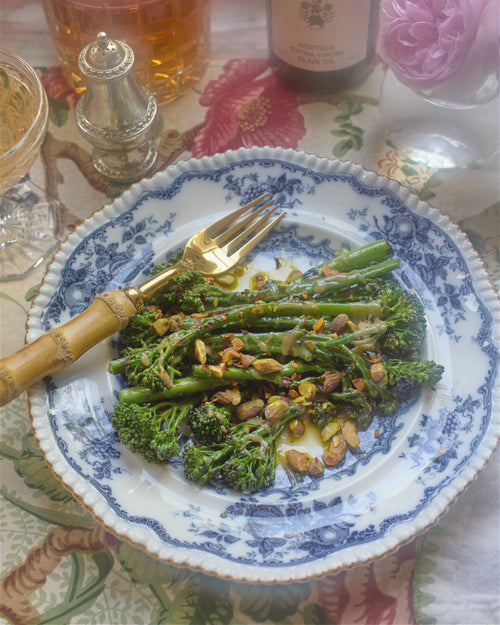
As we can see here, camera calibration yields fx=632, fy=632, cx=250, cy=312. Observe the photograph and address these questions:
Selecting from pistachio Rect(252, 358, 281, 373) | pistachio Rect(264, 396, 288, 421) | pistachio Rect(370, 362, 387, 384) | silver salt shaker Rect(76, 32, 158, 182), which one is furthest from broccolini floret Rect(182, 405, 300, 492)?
silver salt shaker Rect(76, 32, 158, 182)

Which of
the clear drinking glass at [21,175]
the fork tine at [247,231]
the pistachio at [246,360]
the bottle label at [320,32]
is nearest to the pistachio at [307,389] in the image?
the pistachio at [246,360]

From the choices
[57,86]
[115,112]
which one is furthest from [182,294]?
[57,86]

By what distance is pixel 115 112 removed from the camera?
1947 mm

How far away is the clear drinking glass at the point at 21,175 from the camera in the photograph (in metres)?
1.74

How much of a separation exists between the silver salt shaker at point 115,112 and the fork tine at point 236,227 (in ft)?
1.46

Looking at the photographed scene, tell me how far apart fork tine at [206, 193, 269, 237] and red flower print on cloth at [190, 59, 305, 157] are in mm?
392

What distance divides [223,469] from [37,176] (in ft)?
4.18

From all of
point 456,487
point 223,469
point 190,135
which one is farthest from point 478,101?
point 223,469

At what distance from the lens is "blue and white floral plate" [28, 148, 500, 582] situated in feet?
4.72

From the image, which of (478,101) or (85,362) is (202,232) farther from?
(478,101)

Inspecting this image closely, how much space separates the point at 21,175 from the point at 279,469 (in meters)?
1.09

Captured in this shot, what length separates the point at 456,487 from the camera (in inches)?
57.7

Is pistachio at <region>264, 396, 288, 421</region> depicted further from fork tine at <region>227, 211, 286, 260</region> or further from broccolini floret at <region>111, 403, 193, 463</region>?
fork tine at <region>227, 211, 286, 260</region>

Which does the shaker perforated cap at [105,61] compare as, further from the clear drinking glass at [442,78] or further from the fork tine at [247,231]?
the clear drinking glass at [442,78]
